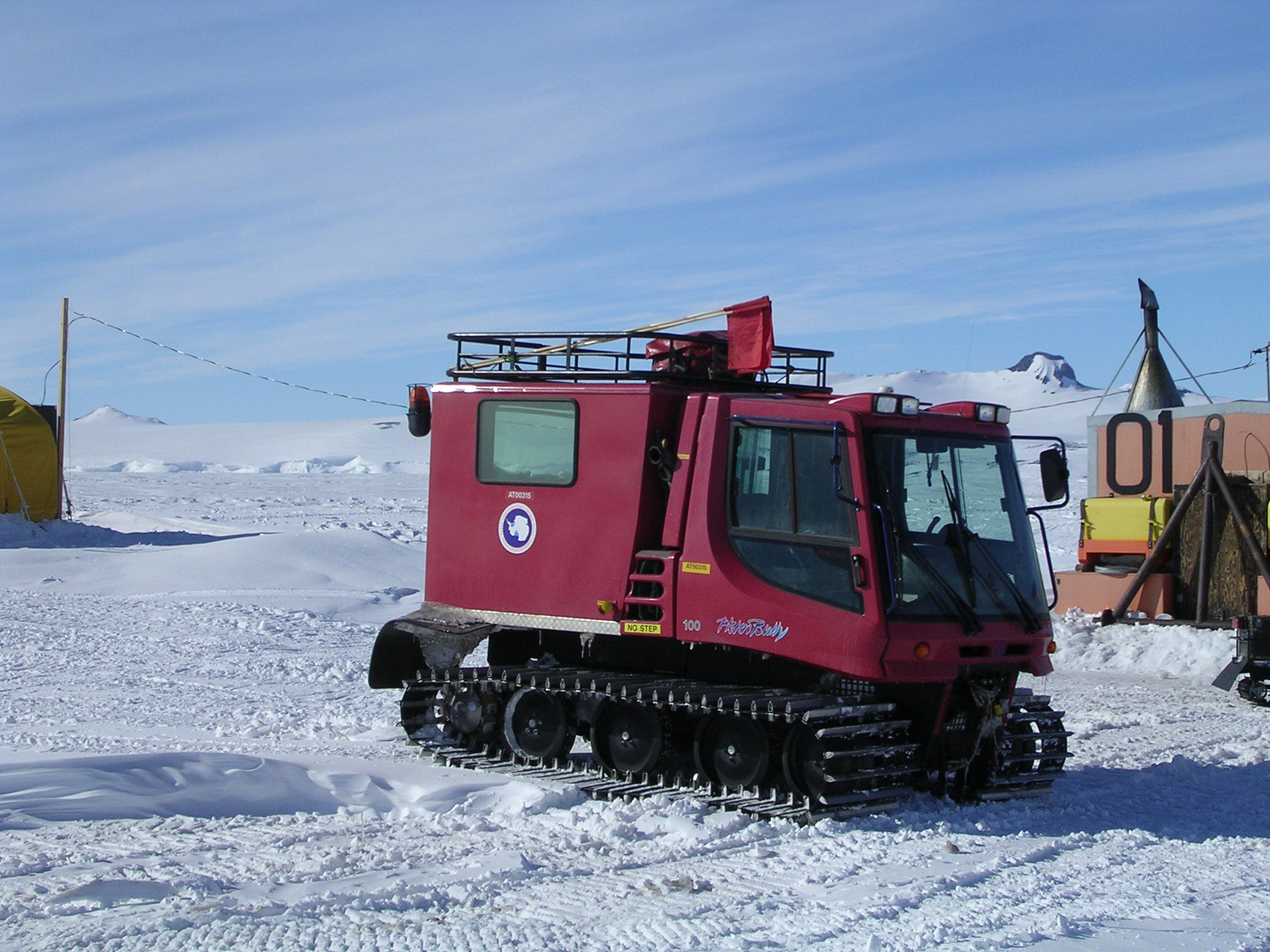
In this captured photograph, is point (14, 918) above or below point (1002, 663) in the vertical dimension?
below

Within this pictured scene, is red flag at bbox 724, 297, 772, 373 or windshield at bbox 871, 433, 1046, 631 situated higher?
red flag at bbox 724, 297, 772, 373

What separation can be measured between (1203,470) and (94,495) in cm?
3906

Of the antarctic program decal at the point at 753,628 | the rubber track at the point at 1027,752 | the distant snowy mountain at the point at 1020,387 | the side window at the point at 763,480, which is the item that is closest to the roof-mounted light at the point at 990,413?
the side window at the point at 763,480

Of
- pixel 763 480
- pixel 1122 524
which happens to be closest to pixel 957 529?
pixel 763 480

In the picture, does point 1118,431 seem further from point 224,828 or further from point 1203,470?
point 224,828

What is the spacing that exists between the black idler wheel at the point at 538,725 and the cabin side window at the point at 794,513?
1789 millimetres

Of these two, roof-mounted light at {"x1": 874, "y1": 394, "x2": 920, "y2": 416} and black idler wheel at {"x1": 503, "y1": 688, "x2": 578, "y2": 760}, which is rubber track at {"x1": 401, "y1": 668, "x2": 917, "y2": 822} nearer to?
black idler wheel at {"x1": 503, "y1": 688, "x2": 578, "y2": 760}

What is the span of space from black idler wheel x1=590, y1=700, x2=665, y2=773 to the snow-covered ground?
565 millimetres

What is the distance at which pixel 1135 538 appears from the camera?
1648 centimetres

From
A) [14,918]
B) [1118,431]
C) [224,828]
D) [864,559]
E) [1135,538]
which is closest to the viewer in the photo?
[14,918]

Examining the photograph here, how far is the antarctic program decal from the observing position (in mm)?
7480

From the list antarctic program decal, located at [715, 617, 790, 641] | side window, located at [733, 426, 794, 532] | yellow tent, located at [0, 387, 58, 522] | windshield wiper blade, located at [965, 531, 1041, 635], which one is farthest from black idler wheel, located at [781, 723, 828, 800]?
yellow tent, located at [0, 387, 58, 522]

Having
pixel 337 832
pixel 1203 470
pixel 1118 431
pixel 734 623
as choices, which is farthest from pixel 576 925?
pixel 1118 431

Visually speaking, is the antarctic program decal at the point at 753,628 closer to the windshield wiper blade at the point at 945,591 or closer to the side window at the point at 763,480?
the side window at the point at 763,480
